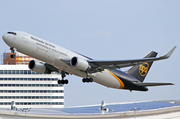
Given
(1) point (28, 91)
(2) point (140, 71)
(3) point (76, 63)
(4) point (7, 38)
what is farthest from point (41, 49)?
(1) point (28, 91)

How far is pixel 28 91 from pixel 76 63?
58.5 metres

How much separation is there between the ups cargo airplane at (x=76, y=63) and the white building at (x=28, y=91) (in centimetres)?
4703

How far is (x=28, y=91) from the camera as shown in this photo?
96.8 meters

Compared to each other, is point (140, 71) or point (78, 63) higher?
point (140, 71)

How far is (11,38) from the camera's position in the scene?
38.4 m

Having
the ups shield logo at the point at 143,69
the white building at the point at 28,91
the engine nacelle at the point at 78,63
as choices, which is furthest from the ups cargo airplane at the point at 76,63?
the white building at the point at 28,91

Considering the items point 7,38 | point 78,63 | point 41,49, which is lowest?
point 78,63

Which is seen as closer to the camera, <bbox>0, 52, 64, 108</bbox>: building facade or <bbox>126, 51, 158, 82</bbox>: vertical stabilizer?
<bbox>126, 51, 158, 82</bbox>: vertical stabilizer

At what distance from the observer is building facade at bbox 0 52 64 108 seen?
9619 centimetres

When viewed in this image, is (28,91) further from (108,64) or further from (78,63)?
(78,63)

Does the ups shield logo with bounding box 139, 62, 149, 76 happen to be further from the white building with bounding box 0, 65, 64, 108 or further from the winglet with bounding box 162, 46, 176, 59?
the white building with bounding box 0, 65, 64, 108

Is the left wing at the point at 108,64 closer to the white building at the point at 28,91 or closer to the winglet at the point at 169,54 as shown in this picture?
the winglet at the point at 169,54

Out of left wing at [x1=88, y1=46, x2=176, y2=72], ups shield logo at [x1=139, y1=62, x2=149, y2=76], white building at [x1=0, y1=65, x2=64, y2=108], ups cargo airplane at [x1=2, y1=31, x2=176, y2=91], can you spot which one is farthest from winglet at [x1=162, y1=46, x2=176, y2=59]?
white building at [x1=0, y1=65, x2=64, y2=108]

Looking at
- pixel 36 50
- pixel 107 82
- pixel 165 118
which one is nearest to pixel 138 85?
pixel 107 82
